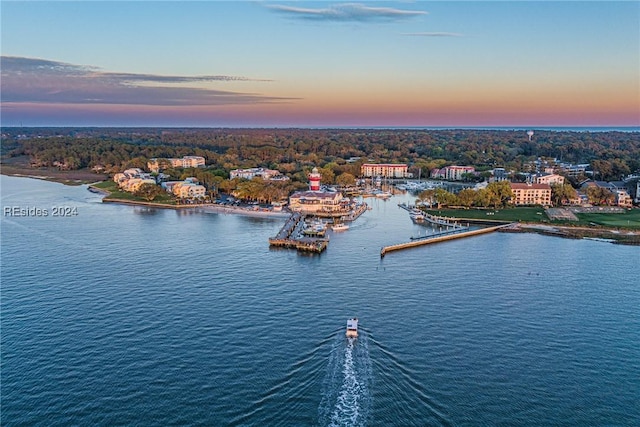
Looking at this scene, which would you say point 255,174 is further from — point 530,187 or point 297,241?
point 297,241

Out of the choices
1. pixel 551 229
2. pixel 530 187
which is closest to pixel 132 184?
pixel 530 187

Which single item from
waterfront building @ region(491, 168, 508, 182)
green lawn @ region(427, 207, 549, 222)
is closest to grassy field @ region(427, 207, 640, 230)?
green lawn @ region(427, 207, 549, 222)

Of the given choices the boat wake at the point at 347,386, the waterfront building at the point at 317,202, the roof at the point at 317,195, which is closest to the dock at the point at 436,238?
the waterfront building at the point at 317,202

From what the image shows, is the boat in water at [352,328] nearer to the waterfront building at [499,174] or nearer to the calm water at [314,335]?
the calm water at [314,335]

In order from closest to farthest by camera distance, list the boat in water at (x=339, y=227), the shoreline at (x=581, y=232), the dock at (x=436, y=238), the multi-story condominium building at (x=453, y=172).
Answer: the dock at (x=436, y=238) → the shoreline at (x=581, y=232) → the boat in water at (x=339, y=227) → the multi-story condominium building at (x=453, y=172)

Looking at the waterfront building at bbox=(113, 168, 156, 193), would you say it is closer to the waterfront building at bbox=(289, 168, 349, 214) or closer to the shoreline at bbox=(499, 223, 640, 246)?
the waterfront building at bbox=(289, 168, 349, 214)
